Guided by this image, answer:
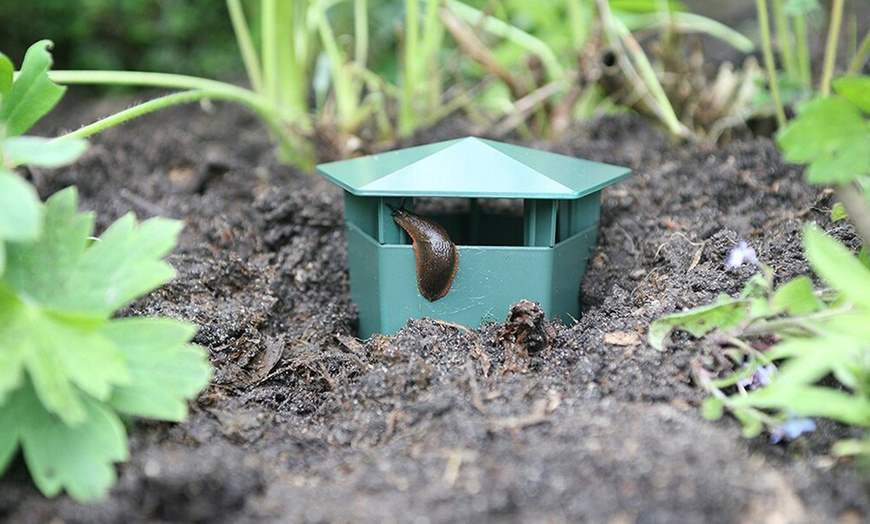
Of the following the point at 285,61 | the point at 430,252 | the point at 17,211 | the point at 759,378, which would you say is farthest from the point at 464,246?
the point at 285,61

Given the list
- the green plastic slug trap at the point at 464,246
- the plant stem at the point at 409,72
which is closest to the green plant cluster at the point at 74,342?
the green plastic slug trap at the point at 464,246

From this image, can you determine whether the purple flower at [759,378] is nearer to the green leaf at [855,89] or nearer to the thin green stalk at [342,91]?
the green leaf at [855,89]

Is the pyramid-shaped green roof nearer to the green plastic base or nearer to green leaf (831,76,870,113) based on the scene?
the green plastic base

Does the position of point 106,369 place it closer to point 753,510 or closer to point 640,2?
point 753,510

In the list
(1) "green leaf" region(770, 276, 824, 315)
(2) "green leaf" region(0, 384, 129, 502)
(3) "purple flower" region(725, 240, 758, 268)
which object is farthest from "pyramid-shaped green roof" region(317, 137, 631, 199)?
(2) "green leaf" region(0, 384, 129, 502)

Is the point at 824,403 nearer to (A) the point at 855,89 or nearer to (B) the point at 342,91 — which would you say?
(A) the point at 855,89

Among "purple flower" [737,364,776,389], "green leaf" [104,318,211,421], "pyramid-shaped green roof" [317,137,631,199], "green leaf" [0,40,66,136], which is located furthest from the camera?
"pyramid-shaped green roof" [317,137,631,199]

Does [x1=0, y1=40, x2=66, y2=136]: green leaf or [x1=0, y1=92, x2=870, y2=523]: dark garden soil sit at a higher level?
[x1=0, y1=40, x2=66, y2=136]: green leaf
